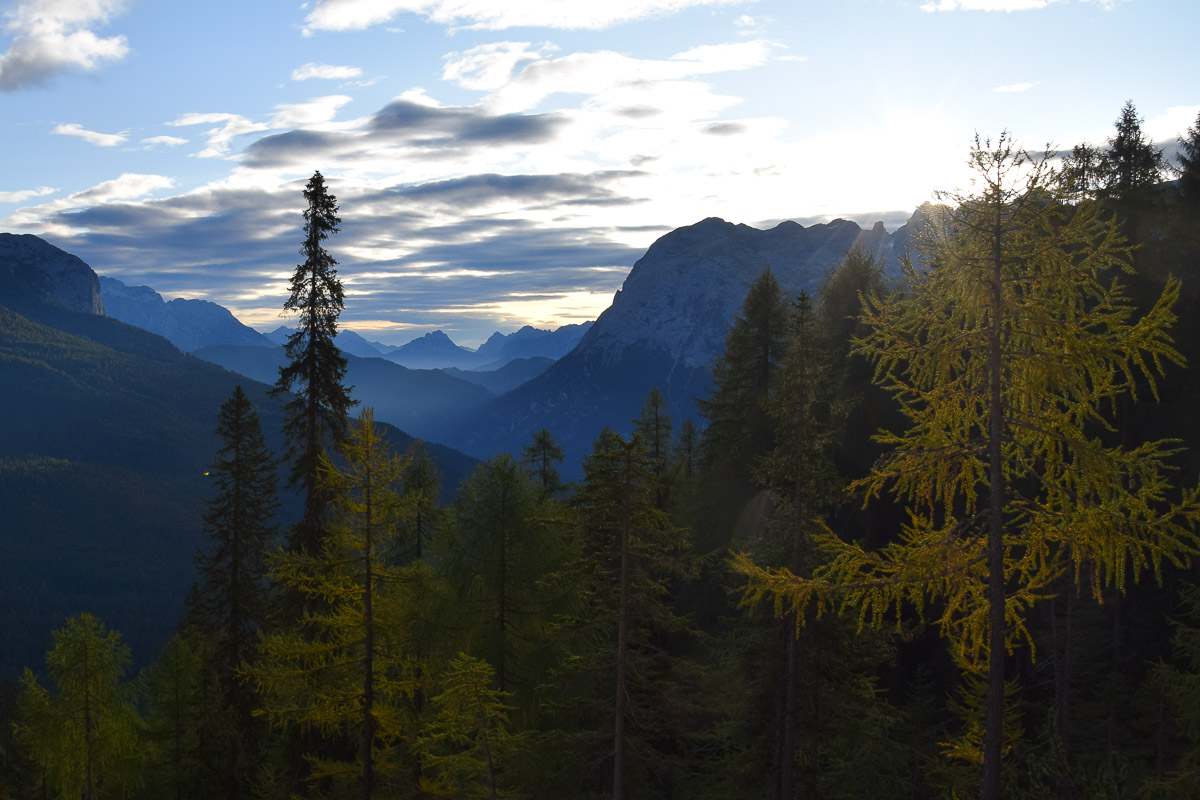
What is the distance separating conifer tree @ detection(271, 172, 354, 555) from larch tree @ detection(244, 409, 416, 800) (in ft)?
11.3

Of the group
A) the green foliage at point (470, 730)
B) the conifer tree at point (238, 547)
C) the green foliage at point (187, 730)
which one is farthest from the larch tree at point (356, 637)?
the green foliage at point (187, 730)

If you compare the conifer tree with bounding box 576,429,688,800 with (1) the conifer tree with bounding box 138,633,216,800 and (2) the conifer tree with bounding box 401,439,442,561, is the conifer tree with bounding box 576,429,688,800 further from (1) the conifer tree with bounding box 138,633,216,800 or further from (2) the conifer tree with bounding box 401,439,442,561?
(1) the conifer tree with bounding box 138,633,216,800

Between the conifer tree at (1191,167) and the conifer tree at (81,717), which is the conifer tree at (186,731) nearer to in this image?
the conifer tree at (81,717)

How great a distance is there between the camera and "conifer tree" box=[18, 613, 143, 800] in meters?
26.1

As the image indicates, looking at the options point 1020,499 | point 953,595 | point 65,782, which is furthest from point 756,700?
point 65,782

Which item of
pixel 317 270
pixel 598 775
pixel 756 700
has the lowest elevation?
pixel 598 775

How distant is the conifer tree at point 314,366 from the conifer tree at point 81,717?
1244cm

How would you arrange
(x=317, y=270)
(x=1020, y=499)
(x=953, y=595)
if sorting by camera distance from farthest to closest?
(x=317, y=270) < (x=953, y=595) < (x=1020, y=499)

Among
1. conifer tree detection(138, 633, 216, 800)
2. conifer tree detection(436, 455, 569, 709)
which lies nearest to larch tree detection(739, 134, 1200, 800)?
conifer tree detection(436, 455, 569, 709)

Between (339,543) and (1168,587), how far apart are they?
90.8 ft

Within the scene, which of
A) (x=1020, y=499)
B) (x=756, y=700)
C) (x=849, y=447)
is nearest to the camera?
(x=1020, y=499)

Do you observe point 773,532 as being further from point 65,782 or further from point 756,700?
point 65,782

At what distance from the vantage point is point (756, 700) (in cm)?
1836

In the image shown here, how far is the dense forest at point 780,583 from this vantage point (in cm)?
865
